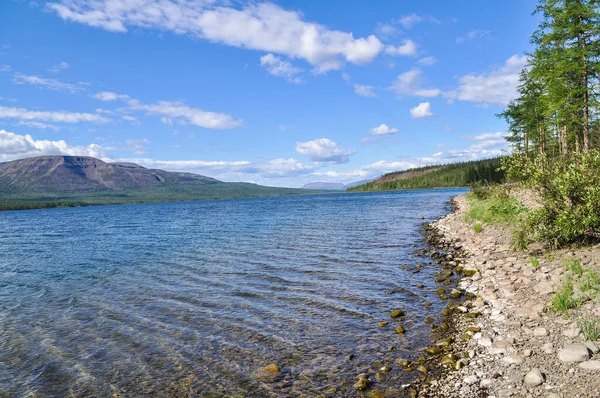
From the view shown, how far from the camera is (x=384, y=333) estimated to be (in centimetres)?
1145

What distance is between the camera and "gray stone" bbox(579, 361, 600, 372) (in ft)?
23.6

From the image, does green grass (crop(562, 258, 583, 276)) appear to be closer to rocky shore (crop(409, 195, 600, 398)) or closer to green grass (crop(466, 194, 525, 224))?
rocky shore (crop(409, 195, 600, 398))

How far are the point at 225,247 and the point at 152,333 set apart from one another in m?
19.1

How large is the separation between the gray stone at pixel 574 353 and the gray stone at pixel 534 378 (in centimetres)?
77

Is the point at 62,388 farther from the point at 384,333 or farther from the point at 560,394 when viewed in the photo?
the point at 560,394

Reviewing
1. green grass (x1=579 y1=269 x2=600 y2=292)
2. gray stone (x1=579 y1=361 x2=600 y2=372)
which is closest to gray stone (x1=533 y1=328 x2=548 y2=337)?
gray stone (x1=579 y1=361 x2=600 y2=372)

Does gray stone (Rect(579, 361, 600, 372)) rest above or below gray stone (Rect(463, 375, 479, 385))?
above

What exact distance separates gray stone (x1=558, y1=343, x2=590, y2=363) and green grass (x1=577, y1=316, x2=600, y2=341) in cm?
58

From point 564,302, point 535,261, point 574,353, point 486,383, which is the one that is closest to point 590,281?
point 564,302

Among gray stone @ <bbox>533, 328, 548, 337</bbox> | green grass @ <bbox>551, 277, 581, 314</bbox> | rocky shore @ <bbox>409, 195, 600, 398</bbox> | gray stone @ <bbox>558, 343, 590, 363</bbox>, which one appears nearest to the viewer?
rocky shore @ <bbox>409, 195, 600, 398</bbox>

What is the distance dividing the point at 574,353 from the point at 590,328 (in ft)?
3.85

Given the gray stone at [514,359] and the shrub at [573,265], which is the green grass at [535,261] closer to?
the shrub at [573,265]

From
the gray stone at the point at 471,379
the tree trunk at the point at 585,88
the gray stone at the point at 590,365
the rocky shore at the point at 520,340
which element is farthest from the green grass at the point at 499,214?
the gray stone at the point at 471,379

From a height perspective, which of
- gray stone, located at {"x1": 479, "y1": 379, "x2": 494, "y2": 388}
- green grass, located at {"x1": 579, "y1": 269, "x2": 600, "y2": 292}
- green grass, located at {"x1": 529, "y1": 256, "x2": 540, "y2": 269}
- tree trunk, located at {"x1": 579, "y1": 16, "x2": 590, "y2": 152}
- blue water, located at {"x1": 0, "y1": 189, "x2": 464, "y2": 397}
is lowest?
blue water, located at {"x1": 0, "y1": 189, "x2": 464, "y2": 397}
